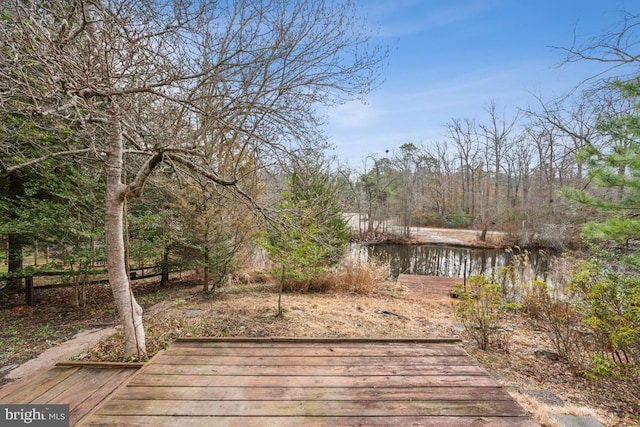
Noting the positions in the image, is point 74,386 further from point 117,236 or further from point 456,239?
point 456,239

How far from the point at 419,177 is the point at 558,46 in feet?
82.6

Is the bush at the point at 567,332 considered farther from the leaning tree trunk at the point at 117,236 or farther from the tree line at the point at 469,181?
the tree line at the point at 469,181

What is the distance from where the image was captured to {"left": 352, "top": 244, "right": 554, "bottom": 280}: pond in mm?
11594

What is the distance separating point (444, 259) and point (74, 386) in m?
14.3

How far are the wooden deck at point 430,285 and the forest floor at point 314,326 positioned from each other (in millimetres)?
560

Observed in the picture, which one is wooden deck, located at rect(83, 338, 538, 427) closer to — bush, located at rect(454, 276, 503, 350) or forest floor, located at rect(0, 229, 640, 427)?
forest floor, located at rect(0, 229, 640, 427)

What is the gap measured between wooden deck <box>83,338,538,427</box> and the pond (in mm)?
7880

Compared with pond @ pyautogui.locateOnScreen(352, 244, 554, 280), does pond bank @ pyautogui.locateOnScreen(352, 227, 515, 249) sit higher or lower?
higher

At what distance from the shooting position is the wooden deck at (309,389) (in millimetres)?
1726

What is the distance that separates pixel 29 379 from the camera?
2379 mm

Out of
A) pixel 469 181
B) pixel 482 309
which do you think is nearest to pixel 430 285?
pixel 482 309

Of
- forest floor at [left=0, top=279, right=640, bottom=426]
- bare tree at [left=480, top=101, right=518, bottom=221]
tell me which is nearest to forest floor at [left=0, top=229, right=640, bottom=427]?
forest floor at [left=0, top=279, right=640, bottom=426]

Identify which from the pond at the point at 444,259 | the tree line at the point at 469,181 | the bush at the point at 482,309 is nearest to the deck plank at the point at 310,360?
the bush at the point at 482,309

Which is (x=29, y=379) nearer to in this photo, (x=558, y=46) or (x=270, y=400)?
(x=270, y=400)
